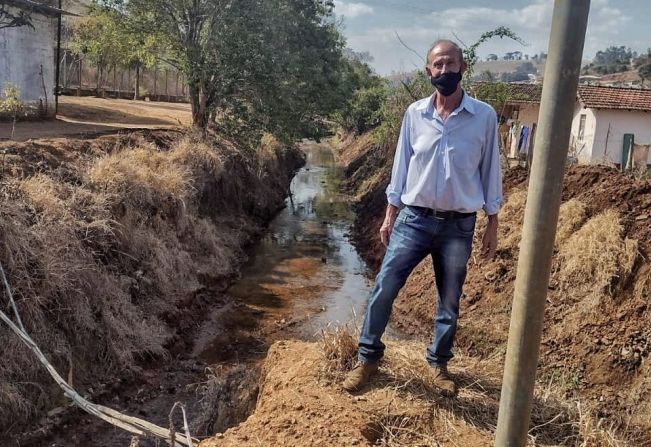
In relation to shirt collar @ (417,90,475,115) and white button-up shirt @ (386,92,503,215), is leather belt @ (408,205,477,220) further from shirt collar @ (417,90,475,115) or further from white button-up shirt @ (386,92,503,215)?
shirt collar @ (417,90,475,115)

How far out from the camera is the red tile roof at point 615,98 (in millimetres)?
23234

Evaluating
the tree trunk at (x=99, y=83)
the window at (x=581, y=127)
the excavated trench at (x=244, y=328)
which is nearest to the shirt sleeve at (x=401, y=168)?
the excavated trench at (x=244, y=328)

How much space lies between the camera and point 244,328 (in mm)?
9211

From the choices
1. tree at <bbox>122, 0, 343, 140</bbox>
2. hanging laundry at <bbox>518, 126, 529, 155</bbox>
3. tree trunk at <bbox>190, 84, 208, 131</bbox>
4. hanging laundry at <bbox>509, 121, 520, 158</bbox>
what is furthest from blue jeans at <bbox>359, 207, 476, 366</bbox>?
hanging laundry at <bbox>509, 121, 520, 158</bbox>

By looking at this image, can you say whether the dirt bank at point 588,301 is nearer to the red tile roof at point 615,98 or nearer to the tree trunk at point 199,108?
the tree trunk at point 199,108

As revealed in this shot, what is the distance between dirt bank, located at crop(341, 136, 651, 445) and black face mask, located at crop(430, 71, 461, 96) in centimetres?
197

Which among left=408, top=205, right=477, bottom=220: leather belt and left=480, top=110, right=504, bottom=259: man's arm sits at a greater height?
left=480, top=110, right=504, bottom=259: man's arm

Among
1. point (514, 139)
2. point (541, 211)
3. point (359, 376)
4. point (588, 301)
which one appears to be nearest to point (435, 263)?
point (359, 376)

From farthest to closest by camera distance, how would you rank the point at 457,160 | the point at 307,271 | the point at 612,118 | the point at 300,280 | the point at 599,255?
the point at 612,118, the point at 307,271, the point at 300,280, the point at 599,255, the point at 457,160

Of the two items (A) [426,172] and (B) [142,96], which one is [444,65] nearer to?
(A) [426,172]

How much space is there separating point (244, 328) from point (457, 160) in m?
6.46

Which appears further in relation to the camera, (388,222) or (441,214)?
(388,222)

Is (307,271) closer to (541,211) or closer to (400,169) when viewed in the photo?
(400,169)

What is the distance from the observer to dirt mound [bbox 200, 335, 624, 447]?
10.3 feet
